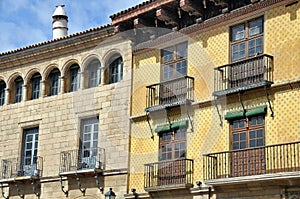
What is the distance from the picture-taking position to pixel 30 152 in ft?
79.5

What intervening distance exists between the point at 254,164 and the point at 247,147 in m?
0.71

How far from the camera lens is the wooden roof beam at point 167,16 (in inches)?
811

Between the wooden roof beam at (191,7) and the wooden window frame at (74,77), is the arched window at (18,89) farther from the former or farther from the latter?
the wooden roof beam at (191,7)

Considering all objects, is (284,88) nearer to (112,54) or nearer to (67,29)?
(112,54)

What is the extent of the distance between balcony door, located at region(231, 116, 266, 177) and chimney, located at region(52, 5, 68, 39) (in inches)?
509

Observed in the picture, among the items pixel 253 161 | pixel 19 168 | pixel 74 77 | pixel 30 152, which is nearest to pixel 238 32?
pixel 253 161

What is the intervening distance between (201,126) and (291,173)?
3853 millimetres

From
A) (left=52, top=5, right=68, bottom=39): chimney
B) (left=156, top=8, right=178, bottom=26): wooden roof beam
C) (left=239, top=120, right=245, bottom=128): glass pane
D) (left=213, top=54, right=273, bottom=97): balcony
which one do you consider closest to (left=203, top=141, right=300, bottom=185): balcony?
(left=239, top=120, right=245, bottom=128): glass pane

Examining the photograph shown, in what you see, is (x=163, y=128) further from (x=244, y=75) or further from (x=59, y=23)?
(x=59, y=23)

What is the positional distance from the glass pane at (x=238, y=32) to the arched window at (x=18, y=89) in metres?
9.41

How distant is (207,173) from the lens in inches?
733

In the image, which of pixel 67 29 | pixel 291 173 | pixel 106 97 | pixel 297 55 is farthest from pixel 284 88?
pixel 67 29

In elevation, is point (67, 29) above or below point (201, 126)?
above

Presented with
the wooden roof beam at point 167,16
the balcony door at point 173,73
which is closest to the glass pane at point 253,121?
the balcony door at point 173,73
